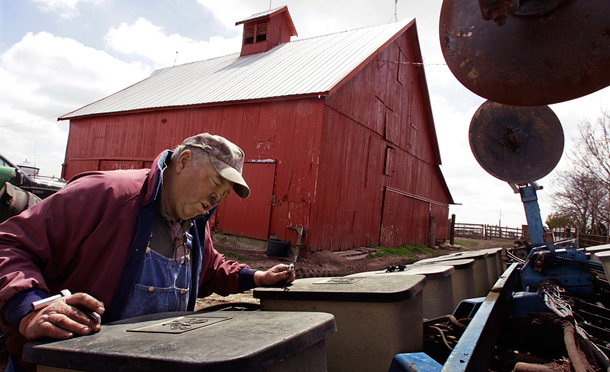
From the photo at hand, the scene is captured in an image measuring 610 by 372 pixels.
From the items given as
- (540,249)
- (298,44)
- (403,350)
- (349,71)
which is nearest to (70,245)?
(403,350)

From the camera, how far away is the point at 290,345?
47.6 inches

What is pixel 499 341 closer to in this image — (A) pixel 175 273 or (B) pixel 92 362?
(A) pixel 175 273

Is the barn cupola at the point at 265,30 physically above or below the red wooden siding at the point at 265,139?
above

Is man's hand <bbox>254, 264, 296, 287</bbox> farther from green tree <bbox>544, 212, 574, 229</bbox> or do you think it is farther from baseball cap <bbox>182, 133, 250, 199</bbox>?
green tree <bbox>544, 212, 574, 229</bbox>

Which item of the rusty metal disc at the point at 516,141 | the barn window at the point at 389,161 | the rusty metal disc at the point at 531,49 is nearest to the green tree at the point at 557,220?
the barn window at the point at 389,161

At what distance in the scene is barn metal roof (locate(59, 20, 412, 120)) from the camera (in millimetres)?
11195

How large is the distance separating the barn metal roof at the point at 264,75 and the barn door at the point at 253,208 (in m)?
2.18

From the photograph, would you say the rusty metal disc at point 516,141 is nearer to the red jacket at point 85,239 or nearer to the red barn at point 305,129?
the red jacket at point 85,239

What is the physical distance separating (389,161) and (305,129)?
15.4 feet

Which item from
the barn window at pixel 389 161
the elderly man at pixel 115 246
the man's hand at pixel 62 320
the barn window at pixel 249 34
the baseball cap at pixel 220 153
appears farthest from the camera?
the barn window at pixel 249 34

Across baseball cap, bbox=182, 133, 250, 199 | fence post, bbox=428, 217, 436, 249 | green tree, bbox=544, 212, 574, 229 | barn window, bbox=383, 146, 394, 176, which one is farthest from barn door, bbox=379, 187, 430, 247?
green tree, bbox=544, 212, 574, 229

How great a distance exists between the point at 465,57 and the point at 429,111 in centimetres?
1593

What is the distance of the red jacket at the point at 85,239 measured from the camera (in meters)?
1.48

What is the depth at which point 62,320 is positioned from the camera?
4.19 feet
